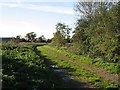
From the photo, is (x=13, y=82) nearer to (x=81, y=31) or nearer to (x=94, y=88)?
(x=94, y=88)

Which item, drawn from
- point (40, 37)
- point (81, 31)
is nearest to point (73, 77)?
point (81, 31)

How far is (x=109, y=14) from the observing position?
86.8 feet

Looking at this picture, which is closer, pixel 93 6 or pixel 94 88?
pixel 94 88

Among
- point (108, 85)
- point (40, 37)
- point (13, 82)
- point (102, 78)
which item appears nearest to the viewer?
point (13, 82)

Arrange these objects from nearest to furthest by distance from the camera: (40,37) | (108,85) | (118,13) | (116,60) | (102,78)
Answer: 1. (108,85)
2. (102,78)
3. (118,13)
4. (116,60)
5. (40,37)

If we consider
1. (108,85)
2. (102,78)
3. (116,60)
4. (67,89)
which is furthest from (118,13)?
(67,89)

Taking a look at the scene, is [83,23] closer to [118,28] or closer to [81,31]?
[81,31]

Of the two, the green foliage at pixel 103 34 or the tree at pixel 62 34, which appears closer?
the green foliage at pixel 103 34

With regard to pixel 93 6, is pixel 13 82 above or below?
below

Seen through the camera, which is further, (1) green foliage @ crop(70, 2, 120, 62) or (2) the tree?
(2) the tree

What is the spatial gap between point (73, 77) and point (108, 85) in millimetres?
3953

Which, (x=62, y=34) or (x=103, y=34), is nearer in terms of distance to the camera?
(x=103, y=34)

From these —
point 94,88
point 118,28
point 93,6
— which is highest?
point 93,6

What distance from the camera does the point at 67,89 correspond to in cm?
1641
